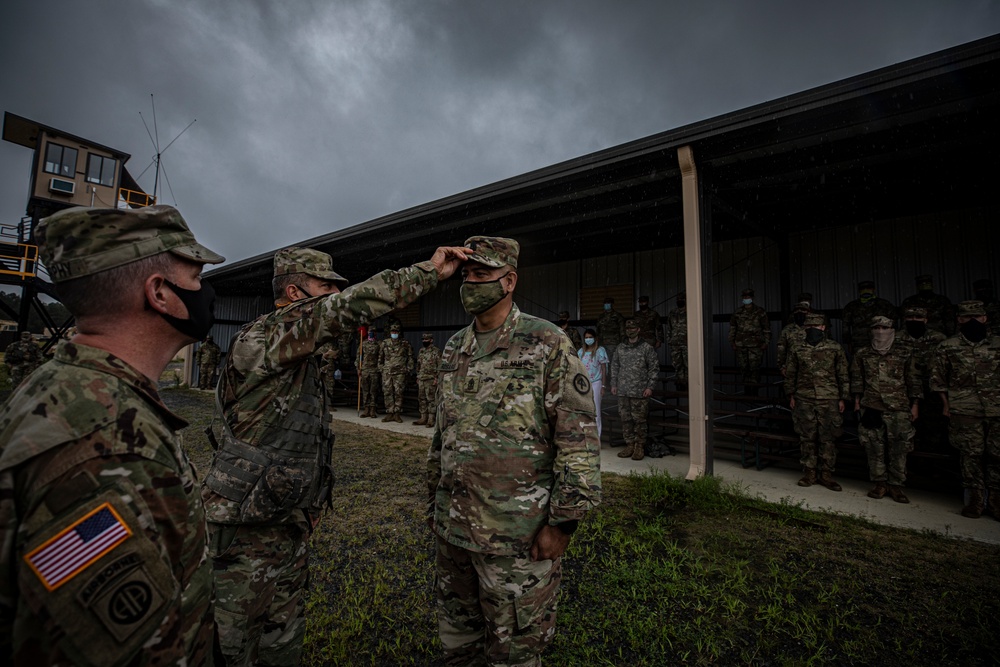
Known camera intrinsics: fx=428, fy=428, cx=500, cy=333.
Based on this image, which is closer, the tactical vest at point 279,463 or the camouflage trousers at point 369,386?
the tactical vest at point 279,463

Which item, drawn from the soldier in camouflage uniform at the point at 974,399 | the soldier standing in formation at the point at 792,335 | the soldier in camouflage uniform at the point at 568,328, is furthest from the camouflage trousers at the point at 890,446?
the soldier in camouflage uniform at the point at 568,328

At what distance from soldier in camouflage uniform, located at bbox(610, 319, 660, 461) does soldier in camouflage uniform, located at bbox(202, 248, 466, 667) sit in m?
6.01

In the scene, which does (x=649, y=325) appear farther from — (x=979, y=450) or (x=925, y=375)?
(x=979, y=450)

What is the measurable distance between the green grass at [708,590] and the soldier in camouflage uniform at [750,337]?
3.71 meters

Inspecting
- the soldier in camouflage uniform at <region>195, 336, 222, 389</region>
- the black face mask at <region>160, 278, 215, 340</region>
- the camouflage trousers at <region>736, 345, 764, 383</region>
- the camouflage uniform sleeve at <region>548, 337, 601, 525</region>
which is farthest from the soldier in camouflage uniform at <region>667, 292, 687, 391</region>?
the soldier in camouflage uniform at <region>195, 336, 222, 389</region>

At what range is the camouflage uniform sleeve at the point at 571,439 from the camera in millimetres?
1733

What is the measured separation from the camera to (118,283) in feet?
3.52

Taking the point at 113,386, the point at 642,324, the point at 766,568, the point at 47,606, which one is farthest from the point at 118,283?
the point at 642,324

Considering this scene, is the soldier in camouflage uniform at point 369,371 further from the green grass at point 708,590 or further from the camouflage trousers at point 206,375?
the camouflage trousers at point 206,375

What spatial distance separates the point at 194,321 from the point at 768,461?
7830mm

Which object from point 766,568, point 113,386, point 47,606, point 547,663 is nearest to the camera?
point 47,606

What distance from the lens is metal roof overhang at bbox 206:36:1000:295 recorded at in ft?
13.4

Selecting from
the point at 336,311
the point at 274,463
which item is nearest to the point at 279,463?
the point at 274,463

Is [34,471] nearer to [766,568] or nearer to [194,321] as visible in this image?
[194,321]
